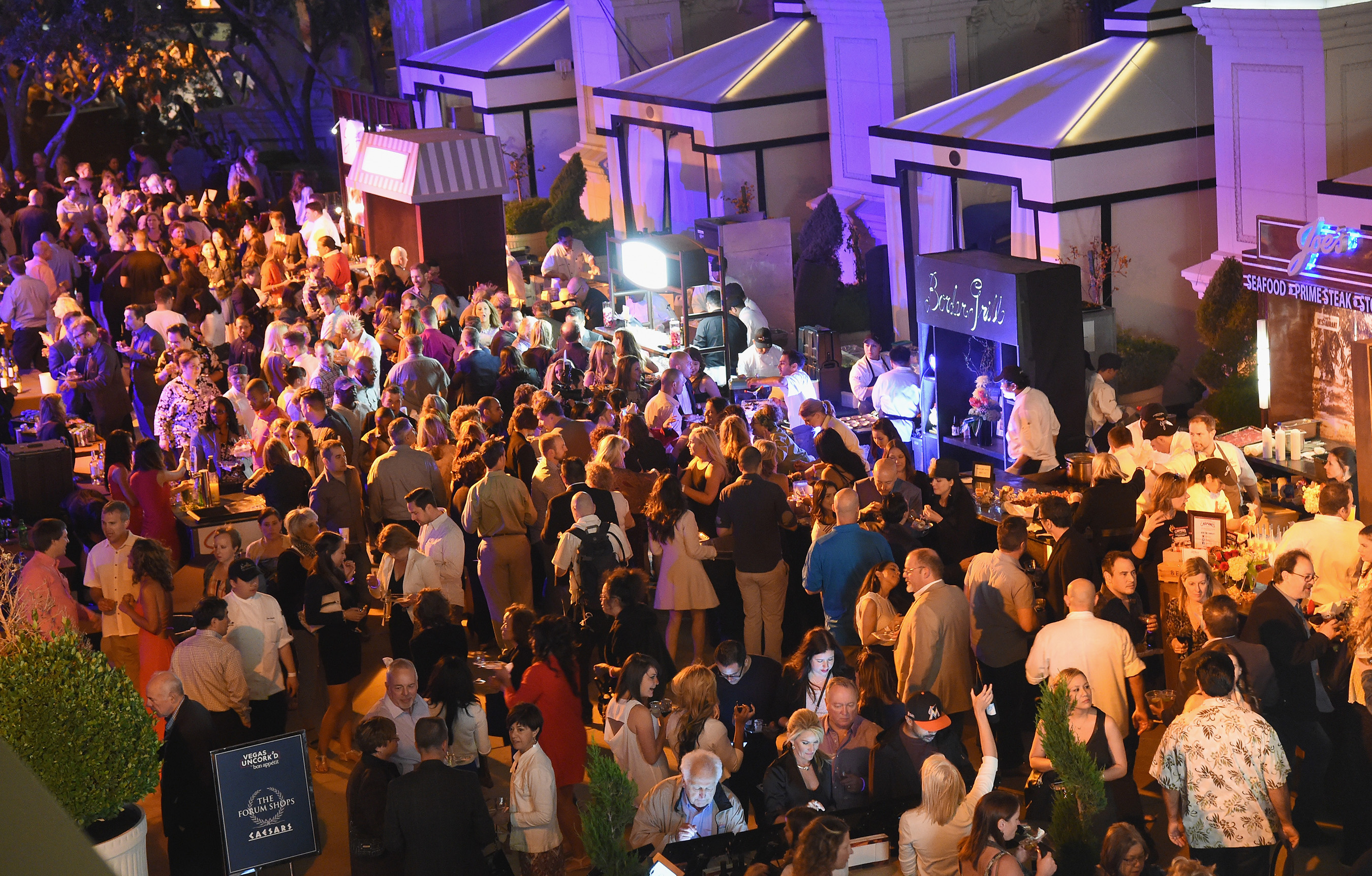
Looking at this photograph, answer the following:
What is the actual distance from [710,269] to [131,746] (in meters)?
9.96

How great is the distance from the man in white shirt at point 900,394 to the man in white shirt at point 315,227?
840 cm

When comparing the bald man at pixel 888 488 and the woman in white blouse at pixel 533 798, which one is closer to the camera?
the woman in white blouse at pixel 533 798

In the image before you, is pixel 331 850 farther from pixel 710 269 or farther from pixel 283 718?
pixel 710 269

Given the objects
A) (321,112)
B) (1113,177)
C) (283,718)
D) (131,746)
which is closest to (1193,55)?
(1113,177)

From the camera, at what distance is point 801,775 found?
5.47 meters

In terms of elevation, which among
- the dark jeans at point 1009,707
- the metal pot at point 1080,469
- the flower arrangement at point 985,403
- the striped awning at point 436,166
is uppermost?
the striped awning at point 436,166

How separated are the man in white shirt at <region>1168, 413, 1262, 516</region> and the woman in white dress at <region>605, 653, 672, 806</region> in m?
3.64

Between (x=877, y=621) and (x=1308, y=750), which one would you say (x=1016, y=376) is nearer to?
(x=877, y=621)

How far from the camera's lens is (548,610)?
334 inches

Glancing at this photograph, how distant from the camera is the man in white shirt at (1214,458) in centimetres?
815

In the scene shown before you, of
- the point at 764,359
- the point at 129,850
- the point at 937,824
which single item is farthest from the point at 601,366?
the point at 129,850

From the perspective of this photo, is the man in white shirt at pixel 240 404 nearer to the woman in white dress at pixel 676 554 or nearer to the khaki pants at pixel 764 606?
the woman in white dress at pixel 676 554

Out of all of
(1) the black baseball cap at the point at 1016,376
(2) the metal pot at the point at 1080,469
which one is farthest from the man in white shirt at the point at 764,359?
(2) the metal pot at the point at 1080,469

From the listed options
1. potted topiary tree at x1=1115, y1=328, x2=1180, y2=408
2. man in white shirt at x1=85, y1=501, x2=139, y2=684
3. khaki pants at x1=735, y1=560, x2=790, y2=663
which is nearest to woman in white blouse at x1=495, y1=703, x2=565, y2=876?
khaki pants at x1=735, y1=560, x2=790, y2=663
